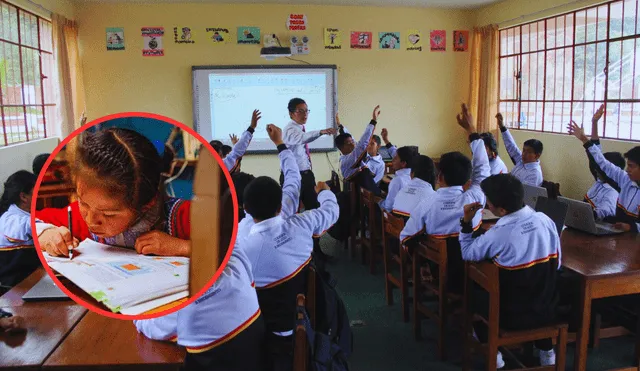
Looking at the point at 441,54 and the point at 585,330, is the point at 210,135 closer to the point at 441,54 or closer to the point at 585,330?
the point at 441,54

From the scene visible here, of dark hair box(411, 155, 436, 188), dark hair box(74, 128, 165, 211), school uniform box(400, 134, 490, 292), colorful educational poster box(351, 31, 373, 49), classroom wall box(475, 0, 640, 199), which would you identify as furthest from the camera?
colorful educational poster box(351, 31, 373, 49)

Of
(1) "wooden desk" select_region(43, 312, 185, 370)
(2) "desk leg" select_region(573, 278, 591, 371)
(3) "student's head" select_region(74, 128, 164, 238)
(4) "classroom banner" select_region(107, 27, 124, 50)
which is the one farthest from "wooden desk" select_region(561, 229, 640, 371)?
(4) "classroom banner" select_region(107, 27, 124, 50)

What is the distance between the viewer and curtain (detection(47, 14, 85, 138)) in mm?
5465

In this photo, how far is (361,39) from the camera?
22.0 ft

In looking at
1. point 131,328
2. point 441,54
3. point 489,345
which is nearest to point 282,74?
point 441,54

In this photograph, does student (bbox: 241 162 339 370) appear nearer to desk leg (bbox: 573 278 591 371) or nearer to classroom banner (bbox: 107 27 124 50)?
desk leg (bbox: 573 278 591 371)

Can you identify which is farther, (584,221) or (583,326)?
(584,221)

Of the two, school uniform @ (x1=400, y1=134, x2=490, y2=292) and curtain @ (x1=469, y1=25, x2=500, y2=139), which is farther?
curtain @ (x1=469, y1=25, x2=500, y2=139)

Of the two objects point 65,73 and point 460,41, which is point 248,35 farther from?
point 460,41

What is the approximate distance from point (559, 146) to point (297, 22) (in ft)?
11.4

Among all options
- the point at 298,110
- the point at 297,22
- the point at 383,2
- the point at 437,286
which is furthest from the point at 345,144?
A: the point at 383,2

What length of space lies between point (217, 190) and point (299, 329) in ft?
2.76

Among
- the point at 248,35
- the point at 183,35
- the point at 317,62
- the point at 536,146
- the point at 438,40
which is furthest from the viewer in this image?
the point at 438,40

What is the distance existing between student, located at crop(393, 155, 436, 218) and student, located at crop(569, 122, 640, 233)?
1.16 meters
